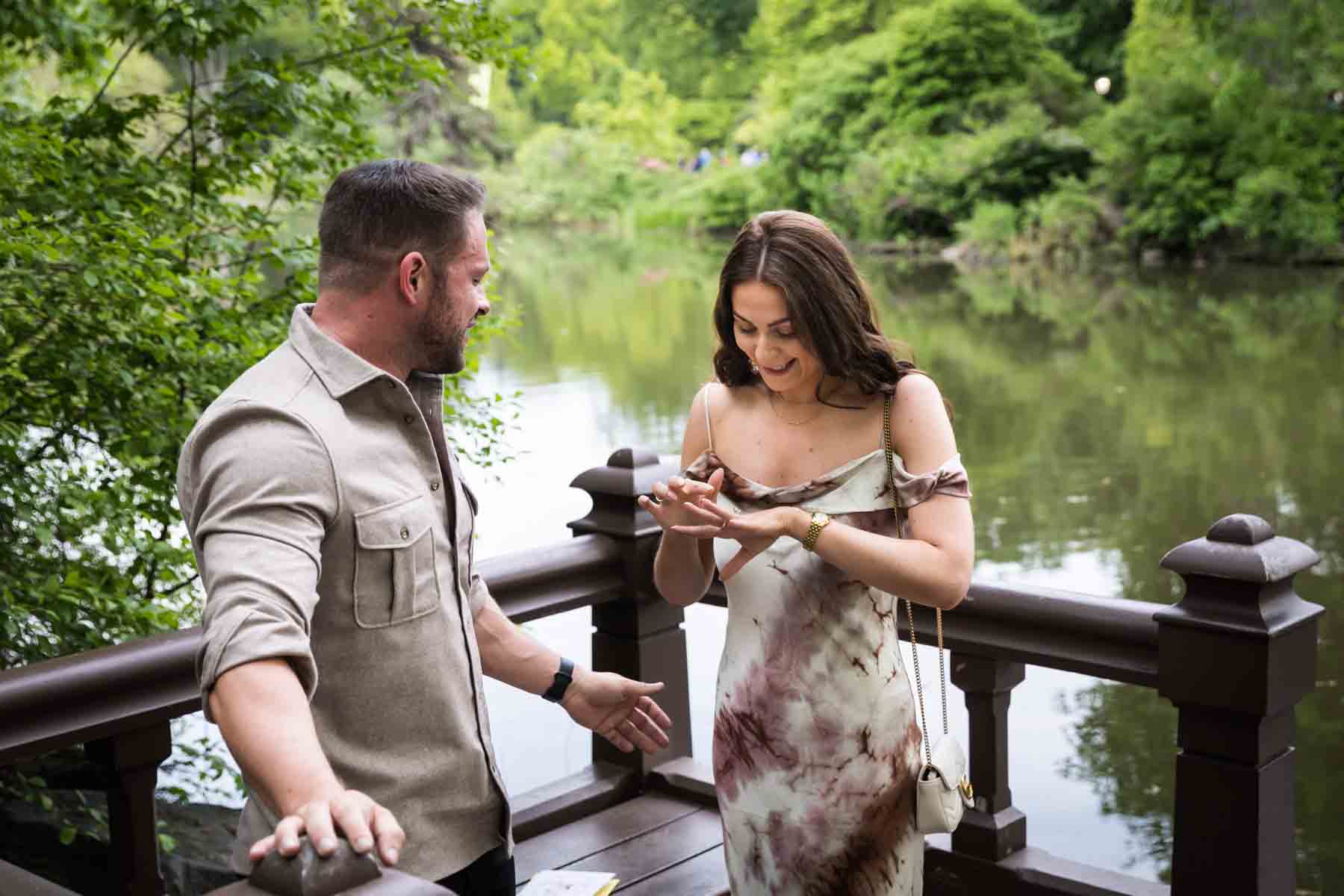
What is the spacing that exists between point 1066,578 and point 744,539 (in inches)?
290

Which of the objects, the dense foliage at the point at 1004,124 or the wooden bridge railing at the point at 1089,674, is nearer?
the wooden bridge railing at the point at 1089,674

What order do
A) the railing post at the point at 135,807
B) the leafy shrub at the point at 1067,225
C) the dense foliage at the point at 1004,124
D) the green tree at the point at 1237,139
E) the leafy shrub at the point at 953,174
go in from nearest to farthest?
1. the railing post at the point at 135,807
2. the green tree at the point at 1237,139
3. the dense foliage at the point at 1004,124
4. the leafy shrub at the point at 1067,225
5. the leafy shrub at the point at 953,174

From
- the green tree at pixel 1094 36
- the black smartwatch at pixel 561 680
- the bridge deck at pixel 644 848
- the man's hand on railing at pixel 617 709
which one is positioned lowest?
the bridge deck at pixel 644 848

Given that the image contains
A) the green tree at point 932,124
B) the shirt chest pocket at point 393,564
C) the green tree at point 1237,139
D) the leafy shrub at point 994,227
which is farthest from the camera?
the green tree at point 932,124

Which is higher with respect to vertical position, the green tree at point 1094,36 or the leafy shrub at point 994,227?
the green tree at point 1094,36

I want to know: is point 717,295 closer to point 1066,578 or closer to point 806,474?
point 806,474

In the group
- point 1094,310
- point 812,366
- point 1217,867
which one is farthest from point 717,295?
point 1094,310

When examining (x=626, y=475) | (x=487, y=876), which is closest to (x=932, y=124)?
(x=626, y=475)

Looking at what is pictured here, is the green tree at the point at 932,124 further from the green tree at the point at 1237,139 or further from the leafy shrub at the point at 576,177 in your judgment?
the leafy shrub at the point at 576,177

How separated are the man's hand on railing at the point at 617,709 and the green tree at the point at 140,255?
1.76 metres

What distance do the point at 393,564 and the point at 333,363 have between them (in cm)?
Result: 26

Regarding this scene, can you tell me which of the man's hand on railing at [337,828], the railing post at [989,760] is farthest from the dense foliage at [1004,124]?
the man's hand on railing at [337,828]

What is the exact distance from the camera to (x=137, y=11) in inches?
173

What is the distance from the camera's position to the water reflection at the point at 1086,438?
6.66 m
